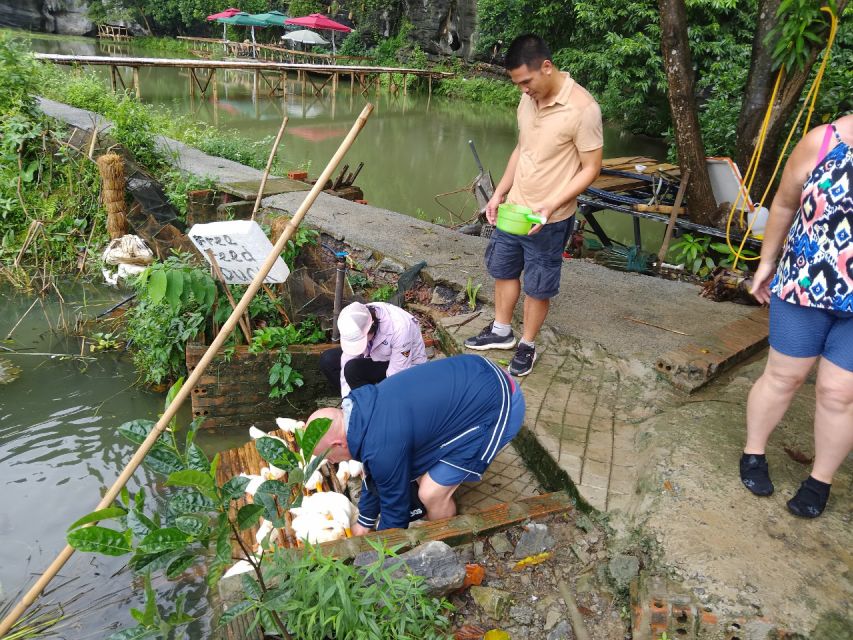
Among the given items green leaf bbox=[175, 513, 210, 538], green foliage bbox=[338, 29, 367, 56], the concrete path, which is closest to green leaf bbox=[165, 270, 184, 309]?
the concrete path

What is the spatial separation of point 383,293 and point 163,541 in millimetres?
3401

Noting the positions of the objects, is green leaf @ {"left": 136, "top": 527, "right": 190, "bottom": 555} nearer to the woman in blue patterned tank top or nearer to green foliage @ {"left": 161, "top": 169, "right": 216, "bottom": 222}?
the woman in blue patterned tank top

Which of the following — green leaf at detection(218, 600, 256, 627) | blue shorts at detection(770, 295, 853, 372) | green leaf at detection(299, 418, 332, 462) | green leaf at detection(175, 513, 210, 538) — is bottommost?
green leaf at detection(218, 600, 256, 627)

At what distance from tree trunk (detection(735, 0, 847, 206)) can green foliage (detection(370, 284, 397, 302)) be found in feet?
10.7

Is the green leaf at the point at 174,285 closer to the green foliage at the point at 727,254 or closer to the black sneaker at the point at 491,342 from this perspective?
the black sneaker at the point at 491,342

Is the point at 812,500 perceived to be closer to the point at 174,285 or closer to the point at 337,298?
the point at 337,298

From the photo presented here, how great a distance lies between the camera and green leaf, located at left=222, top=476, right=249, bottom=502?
1.79 metres

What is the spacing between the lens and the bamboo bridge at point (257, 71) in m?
16.2

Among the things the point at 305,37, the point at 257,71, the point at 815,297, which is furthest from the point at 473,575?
the point at 305,37

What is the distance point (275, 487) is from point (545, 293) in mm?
1992

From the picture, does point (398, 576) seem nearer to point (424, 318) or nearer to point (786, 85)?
point (424, 318)

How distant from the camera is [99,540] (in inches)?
64.7

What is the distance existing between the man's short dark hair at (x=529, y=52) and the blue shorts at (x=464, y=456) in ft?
4.97

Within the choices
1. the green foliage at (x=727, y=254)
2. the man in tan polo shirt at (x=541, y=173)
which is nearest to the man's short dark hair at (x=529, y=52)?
the man in tan polo shirt at (x=541, y=173)
